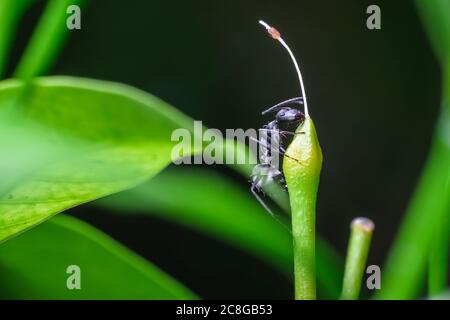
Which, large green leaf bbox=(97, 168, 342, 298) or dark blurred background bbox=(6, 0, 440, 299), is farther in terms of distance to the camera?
dark blurred background bbox=(6, 0, 440, 299)

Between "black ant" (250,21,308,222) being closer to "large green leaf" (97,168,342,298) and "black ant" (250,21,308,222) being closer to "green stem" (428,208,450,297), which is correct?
"large green leaf" (97,168,342,298)

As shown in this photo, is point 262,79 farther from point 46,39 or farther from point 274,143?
point 46,39

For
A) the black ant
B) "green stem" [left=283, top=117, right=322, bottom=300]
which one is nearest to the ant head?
the black ant

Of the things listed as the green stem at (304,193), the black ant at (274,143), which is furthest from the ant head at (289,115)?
the green stem at (304,193)

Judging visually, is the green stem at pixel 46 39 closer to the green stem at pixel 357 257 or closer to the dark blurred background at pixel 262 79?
the dark blurred background at pixel 262 79

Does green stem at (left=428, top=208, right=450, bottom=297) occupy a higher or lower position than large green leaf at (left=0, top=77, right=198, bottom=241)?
lower

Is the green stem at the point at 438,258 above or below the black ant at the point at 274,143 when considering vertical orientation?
below
